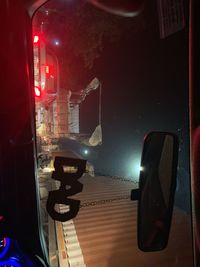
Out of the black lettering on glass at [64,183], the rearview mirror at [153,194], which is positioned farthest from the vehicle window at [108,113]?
the rearview mirror at [153,194]

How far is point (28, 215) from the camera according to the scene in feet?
4.91

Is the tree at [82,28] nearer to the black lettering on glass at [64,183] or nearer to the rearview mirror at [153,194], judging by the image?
the black lettering on glass at [64,183]

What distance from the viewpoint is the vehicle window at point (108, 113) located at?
4309 millimetres

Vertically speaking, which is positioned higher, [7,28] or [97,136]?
[7,28]

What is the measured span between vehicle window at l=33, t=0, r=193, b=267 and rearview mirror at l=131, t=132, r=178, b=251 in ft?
1.23

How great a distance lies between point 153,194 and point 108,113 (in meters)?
9.30

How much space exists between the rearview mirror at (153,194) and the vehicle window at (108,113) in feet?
1.23

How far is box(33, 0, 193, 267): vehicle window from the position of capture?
431 cm

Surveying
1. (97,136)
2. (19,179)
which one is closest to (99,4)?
(19,179)

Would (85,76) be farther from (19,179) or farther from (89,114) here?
(19,179)

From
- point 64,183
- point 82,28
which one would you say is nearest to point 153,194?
point 64,183

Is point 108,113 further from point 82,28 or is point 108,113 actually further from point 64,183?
point 64,183

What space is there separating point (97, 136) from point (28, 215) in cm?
993

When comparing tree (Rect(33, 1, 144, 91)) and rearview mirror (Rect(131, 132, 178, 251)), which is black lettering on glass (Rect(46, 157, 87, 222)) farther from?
tree (Rect(33, 1, 144, 91))
